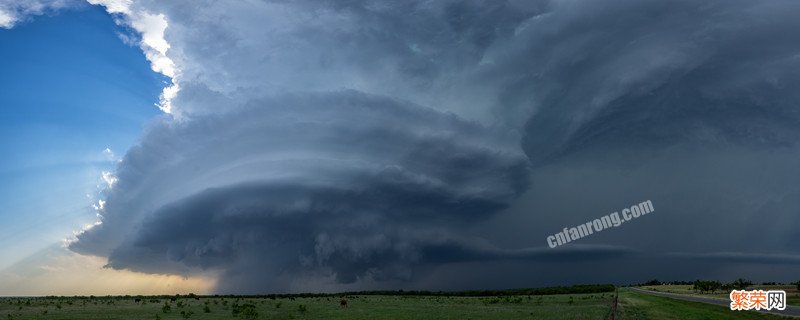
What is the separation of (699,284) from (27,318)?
19615 centimetres

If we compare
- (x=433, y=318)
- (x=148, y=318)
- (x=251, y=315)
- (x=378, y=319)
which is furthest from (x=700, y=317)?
(x=148, y=318)

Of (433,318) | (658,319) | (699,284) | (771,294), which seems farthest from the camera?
(699,284)

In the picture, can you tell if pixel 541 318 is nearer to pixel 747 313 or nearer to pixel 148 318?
pixel 747 313

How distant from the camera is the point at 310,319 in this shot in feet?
206
